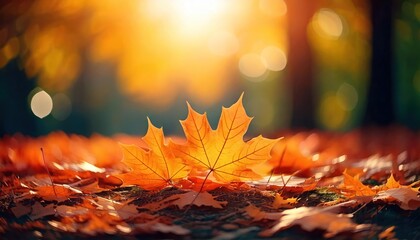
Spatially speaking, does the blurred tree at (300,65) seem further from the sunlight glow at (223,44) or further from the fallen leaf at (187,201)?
the sunlight glow at (223,44)

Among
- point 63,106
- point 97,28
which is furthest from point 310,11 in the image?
point 63,106

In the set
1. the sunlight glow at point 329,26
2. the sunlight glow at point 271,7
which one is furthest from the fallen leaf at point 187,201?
the sunlight glow at point 329,26

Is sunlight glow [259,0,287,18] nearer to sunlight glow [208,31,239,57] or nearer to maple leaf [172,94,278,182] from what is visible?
sunlight glow [208,31,239,57]

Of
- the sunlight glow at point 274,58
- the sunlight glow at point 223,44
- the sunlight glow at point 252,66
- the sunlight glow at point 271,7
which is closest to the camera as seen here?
the sunlight glow at point 271,7

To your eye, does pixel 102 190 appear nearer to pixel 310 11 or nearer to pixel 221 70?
pixel 310 11

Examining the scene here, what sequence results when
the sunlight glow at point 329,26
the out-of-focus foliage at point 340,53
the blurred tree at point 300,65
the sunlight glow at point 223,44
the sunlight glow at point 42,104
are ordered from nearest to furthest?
the blurred tree at point 300,65
the out-of-focus foliage at point 340,53
the sunlight glow at point 329,26
the sunlight glow at point 223,44
the sunlight glow at point 42,104

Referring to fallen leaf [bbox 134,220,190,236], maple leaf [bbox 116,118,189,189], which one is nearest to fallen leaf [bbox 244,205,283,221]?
fallen leaf [bbox 134,220,190,236]

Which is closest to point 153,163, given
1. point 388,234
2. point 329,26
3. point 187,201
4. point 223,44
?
point 187,201

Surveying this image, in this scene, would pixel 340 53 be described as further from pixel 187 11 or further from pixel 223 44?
pixel 223 44
